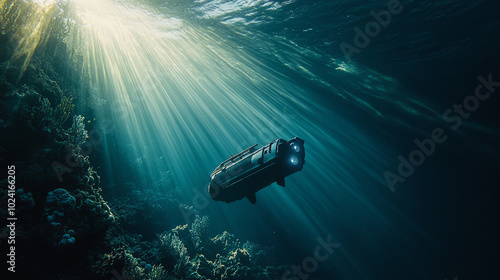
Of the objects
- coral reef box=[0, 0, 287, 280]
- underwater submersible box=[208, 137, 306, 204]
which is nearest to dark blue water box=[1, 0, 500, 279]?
coral reef box=[0, 0, 287, 280]

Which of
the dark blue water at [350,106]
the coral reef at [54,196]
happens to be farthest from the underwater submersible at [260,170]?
the dark blue water at [350,106]

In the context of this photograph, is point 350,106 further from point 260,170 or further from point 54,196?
point 54,196

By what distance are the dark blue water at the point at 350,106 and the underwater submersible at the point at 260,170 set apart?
23.0 feet

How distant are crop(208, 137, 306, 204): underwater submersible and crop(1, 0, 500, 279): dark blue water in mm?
7000

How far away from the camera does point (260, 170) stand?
15.6 feet

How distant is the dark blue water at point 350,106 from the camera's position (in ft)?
28.2

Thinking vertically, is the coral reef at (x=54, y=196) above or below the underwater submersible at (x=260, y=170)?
above

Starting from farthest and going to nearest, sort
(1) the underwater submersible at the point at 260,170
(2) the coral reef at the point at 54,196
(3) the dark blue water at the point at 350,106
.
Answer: (3) the dark blue water at the point at 350,106
(1) the underwater submersible at the point at 260,170
(2) the coral reef at the point at 54,196

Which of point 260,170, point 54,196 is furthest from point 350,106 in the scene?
point 54,196

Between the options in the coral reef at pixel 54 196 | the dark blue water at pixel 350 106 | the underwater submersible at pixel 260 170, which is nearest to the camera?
the coral reef at pixel 54 196

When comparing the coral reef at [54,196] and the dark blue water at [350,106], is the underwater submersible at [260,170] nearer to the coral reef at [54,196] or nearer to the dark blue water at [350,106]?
the coral reef at [54,196]

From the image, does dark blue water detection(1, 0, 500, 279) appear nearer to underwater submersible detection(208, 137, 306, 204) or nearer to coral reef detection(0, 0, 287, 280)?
coral reef detection(0, 0, 287, 280)

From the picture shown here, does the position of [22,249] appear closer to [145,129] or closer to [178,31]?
[178,31]

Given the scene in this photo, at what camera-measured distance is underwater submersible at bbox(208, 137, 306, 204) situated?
4551 millimetres
